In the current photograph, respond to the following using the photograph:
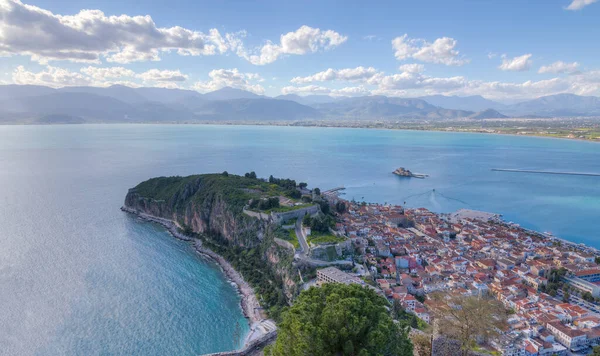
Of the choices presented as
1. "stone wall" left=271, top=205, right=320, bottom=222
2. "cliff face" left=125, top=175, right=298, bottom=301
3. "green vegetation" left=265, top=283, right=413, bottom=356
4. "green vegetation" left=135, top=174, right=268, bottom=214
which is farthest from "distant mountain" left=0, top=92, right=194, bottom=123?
"green vegetation" left=265, top=283, right=413, bottom=356

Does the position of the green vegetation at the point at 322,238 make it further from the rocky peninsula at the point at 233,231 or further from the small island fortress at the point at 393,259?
the rocky peninsula at the point at 233,231

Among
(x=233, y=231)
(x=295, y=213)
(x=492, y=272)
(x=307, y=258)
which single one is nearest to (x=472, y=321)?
(x=307, y=258)

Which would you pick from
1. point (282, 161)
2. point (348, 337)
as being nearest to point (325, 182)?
point (282, 161)

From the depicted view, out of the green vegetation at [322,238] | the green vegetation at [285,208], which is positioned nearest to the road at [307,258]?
the green vegetation at [322,238]

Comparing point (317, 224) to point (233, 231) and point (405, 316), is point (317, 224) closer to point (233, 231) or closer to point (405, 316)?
point (233, 231)

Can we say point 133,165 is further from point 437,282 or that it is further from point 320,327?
point 320,327

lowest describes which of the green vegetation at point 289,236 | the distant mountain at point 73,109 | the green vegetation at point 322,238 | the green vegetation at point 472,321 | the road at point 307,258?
the road at point 307,258

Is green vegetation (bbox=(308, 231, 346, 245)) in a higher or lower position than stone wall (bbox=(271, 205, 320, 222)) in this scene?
lower

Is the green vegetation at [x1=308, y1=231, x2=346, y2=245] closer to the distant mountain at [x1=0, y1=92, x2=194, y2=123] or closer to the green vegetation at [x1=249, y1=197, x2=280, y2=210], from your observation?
the green vegetation at [x1=249, y1=197, x2=280, y2=210]
